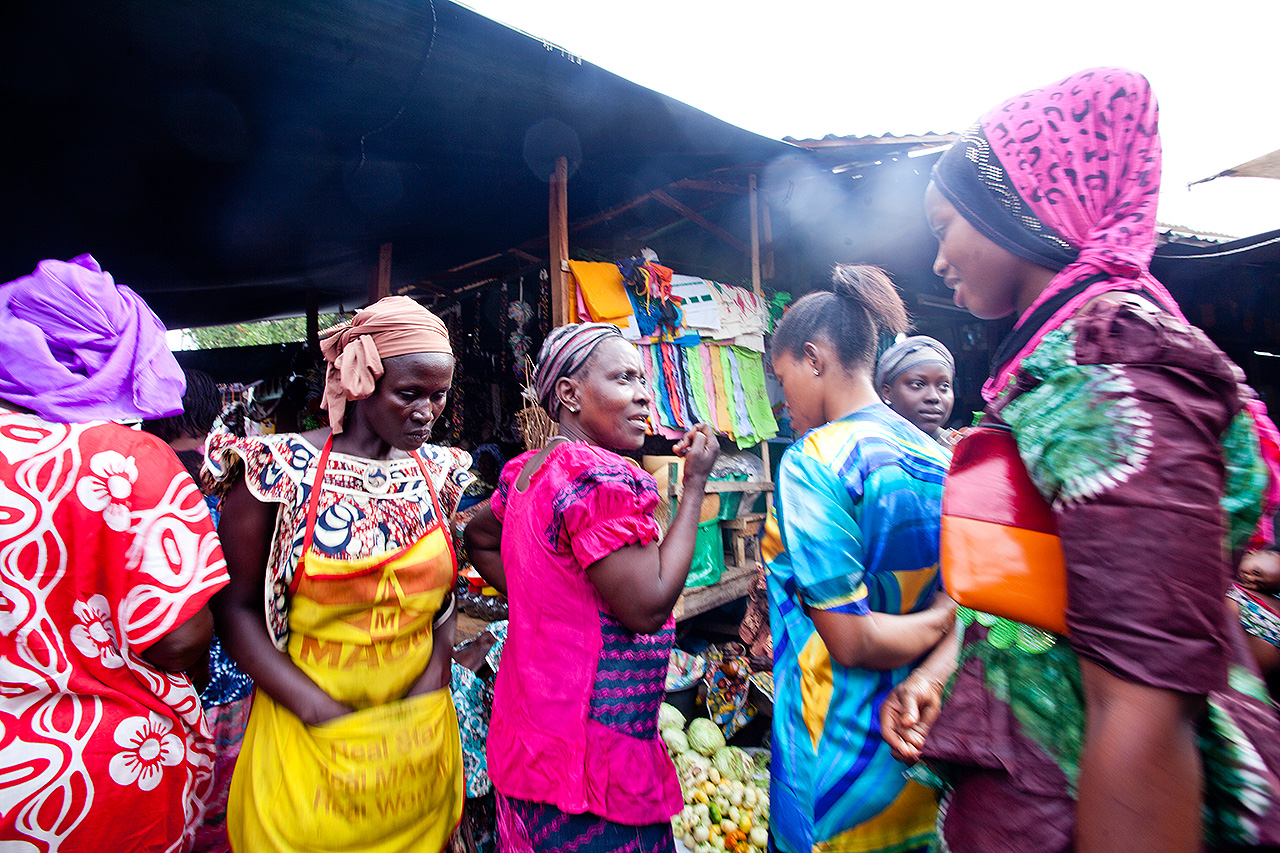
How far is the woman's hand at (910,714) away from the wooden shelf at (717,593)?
2933 mm

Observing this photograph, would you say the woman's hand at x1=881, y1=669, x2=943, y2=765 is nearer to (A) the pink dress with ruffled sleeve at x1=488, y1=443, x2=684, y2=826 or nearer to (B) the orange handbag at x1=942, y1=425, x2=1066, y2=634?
(B) the orange handbag at x1=942, y1=425, x2=1066, y2=634

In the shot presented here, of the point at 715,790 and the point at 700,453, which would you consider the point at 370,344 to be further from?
the point at 715,790

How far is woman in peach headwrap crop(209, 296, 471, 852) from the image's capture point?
1.62 metres

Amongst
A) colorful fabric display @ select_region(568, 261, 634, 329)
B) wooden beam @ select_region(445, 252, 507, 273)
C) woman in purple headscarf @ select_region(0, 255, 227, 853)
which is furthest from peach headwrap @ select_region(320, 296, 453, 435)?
wooden beam @ select_region(445, 252, 507, 273)

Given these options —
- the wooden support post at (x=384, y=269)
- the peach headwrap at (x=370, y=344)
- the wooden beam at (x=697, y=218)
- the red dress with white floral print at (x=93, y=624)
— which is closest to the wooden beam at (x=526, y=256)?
the wooden support post at (x=384, y=269)

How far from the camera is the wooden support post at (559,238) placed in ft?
14.3

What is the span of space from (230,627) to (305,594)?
0.24 m

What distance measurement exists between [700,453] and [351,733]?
128cm

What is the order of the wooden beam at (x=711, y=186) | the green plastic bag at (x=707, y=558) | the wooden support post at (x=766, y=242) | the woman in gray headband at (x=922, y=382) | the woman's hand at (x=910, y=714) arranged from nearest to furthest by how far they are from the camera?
the woman's hand at (x=910, y=714) < the woman in gray headband at (x=922, y=382) < the green plastic bag at (x=707, y=558) < the wooden beam at (x=711, y=186) < the wooden support post at (x=766, y=242)

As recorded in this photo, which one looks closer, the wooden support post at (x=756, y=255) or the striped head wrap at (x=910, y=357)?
the striped head wrap at (x=910, y=357)

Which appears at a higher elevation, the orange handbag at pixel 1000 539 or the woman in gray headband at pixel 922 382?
the woman in gray headband at pixel 922 382

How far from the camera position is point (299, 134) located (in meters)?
3.61

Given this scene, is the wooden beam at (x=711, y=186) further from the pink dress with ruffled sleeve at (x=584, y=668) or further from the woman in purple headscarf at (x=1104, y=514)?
the woman in purple headscarf at (x=1104, y=514)

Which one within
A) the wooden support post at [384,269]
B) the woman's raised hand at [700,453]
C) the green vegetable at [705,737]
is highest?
the wooden support post at [384,269]
